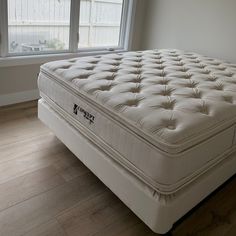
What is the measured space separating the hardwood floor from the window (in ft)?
3.59

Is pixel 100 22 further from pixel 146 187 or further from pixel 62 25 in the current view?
pixel 146 187

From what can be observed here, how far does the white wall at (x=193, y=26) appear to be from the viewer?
8.75 feet

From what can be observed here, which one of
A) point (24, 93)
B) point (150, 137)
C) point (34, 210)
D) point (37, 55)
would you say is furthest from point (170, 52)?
point (34, 210)

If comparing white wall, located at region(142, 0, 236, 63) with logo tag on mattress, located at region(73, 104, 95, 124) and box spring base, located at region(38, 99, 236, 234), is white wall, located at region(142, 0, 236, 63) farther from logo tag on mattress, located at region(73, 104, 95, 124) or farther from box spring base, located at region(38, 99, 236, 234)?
logo tag on mattress, located at region(73, 104, 95, 124)

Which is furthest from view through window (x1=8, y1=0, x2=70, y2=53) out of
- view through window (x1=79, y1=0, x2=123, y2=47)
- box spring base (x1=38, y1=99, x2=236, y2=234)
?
box spring base (x1=38, y1=99, x2=236, y2=234)

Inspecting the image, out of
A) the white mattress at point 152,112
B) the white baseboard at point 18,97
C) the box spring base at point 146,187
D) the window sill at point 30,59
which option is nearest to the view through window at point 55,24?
the window sill at point 30,59

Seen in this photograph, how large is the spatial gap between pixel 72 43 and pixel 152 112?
6.38ft

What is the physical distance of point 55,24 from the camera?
2797 millimetres

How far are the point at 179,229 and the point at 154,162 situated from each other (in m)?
0.48

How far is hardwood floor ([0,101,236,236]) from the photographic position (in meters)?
1.34

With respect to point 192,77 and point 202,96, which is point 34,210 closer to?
point 202,96

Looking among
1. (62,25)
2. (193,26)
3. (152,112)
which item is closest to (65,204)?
(152,112)

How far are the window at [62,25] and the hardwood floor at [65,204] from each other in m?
1.09

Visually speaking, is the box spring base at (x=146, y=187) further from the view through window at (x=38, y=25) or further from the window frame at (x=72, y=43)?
the view through window at (x=38, y=25)
